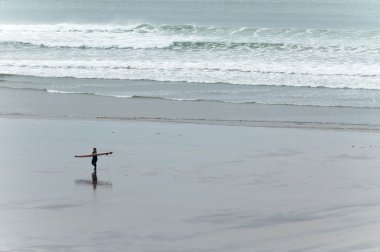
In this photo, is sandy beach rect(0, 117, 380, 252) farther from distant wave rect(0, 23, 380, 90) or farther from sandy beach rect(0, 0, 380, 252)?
distant wave rect(0, 23, 380, 90)

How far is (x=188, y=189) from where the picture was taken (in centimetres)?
2203

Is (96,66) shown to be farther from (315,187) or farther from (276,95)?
(315,187)

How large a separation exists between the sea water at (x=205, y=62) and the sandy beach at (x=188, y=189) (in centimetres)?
686

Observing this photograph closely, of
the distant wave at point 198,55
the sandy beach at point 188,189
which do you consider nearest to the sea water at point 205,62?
the distant wave at point 198,55

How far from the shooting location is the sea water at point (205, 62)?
122 feet

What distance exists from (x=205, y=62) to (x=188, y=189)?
23.4 metres

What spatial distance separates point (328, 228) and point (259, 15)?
6590 centimetres

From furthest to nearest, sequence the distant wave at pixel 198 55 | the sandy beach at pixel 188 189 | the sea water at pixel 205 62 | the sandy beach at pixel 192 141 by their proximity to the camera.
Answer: the distant wave at pixel 198 55, the sea water at pixel 205 62, the sandy beach at pixel 192 141, the sandy beach at pixel 188 189

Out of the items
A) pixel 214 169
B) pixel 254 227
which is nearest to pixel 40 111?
pixel 214 169

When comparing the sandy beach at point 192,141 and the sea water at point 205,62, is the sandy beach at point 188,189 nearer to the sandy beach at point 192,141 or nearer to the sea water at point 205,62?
the sandy beach at point 192,141

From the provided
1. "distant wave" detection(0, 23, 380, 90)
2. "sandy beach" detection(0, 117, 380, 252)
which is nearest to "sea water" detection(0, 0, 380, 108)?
"distant wave" detection(0, 23, 380, 90)

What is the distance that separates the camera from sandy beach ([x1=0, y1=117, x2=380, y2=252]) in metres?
18.4

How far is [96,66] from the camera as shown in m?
45.0

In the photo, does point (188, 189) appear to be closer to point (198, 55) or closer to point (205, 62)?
point (205, 62)
